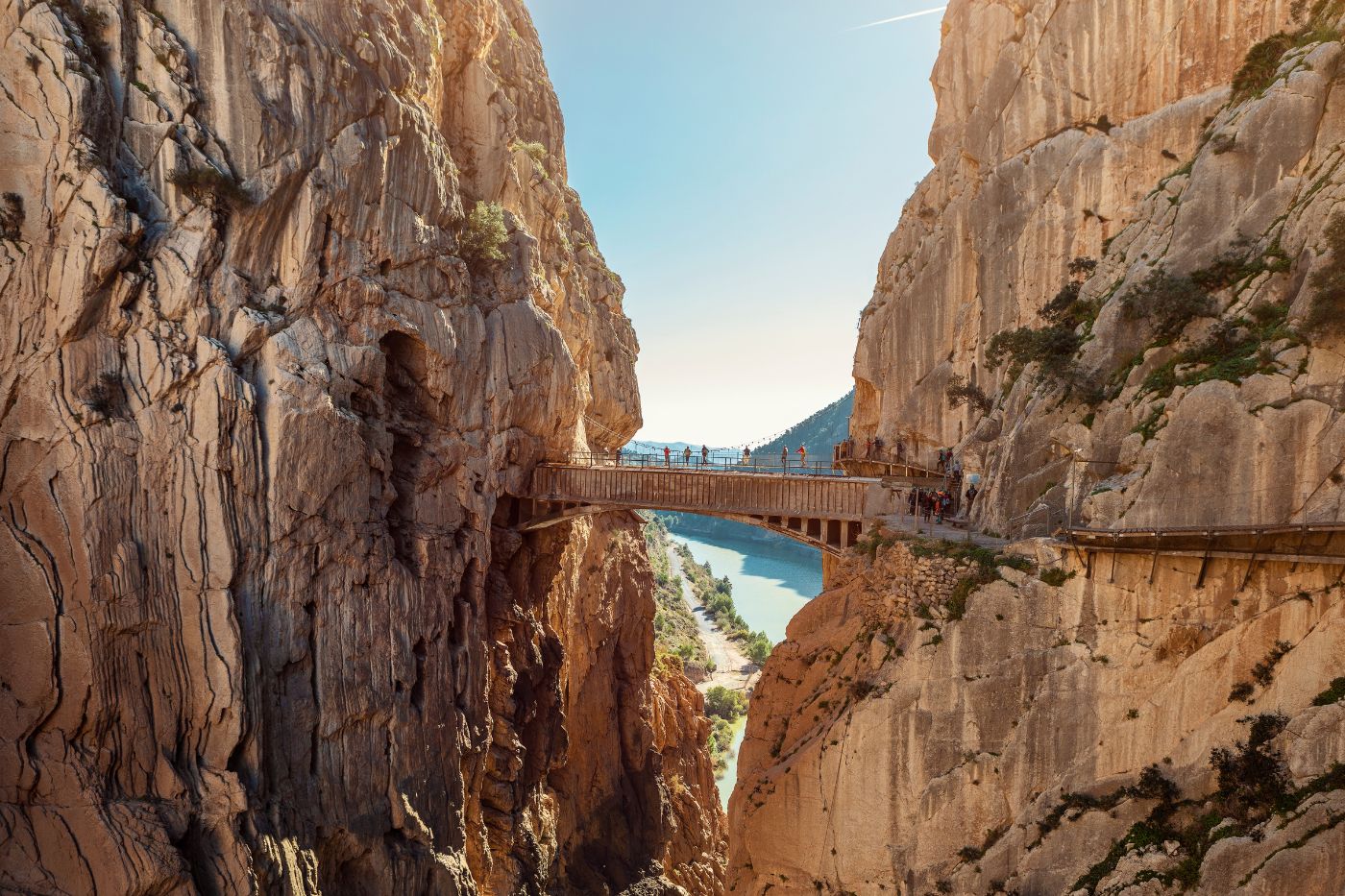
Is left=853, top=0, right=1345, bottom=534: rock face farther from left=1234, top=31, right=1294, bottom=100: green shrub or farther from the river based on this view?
the river

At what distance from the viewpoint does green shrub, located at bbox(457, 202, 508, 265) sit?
26.9 meters

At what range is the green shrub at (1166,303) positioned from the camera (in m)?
15.7

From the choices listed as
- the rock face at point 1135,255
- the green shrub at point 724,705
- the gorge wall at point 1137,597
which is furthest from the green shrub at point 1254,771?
the green shrub at point 724,705

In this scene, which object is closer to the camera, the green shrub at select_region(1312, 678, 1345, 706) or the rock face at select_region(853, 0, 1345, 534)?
the green shrub at select_region(1312, 678, 1345, 706)

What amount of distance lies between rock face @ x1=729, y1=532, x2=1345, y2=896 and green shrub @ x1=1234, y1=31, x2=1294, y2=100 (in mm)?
14102

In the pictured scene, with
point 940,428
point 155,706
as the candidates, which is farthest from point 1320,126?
point 155,706

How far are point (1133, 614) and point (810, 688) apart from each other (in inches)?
329

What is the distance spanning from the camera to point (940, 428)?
30141 mm

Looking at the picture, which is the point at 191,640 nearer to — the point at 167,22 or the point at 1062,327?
the point at 167,22

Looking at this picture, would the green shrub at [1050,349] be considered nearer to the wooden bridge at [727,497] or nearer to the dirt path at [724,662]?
the wooden bridge at [727,497]

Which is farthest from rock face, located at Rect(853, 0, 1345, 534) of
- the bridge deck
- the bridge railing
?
the bridge railing

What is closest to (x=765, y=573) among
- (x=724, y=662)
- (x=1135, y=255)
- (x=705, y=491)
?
(x=724, y=662)

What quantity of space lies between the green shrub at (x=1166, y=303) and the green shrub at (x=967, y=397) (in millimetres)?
9312

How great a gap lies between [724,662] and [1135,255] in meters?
63.7
